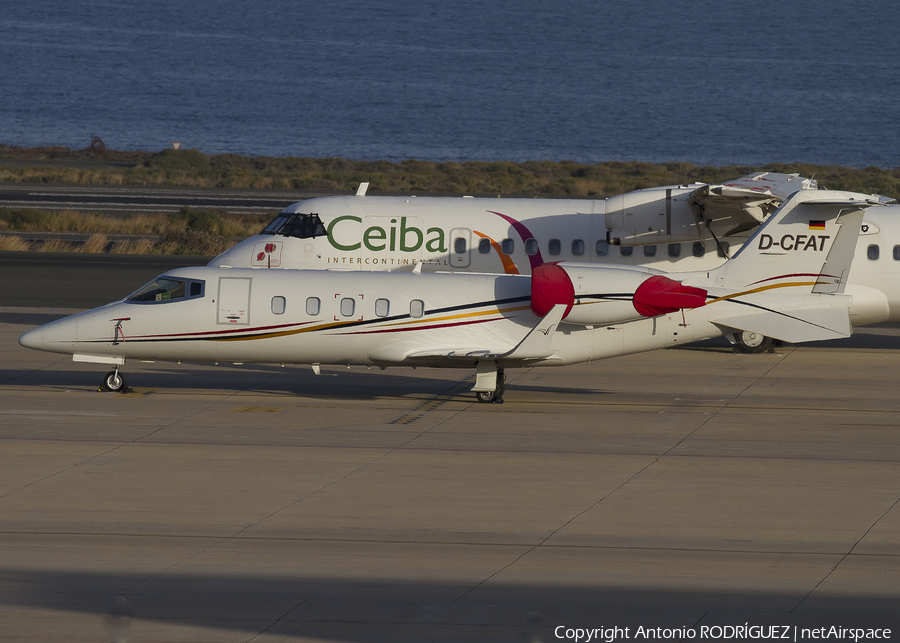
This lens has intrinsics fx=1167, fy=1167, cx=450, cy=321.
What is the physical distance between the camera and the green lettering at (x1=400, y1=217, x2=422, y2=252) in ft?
93.0

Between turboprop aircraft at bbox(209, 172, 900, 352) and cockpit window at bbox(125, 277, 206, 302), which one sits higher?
turboprop aircraft at bbox(209, 172, 900, 352)

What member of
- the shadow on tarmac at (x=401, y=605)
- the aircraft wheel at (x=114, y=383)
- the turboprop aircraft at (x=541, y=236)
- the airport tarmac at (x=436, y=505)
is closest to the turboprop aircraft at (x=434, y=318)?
the aircraft wheel at (x=114, y=383)

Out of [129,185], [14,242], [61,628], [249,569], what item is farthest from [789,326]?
[129,185]

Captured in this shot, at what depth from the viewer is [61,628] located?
1120 cm

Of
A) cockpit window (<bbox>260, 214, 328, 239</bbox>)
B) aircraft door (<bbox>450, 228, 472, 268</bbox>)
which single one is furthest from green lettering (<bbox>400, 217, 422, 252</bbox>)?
cockpit window (<bbox>260, 214, 328, 239</bbox>)

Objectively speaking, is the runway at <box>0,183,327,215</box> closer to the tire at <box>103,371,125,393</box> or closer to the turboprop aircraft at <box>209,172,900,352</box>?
the turboprop aircraft at <box>209,172,900,352</box>

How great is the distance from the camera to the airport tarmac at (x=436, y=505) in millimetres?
11828

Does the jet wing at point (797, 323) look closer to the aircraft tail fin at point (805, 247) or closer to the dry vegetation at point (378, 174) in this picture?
the aircraft tail fin at point (805, 247)

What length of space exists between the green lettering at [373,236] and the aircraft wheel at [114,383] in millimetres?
7897

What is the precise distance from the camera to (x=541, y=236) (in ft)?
93.1

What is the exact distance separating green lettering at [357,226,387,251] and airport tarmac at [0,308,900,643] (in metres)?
4.41

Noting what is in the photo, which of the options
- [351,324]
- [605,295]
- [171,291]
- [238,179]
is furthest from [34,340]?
[238,179]

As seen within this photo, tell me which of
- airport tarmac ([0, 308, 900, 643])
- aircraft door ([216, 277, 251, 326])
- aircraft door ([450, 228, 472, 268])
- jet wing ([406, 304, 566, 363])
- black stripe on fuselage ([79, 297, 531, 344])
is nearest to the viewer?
airport tarmac ([0, 308, 900, 643])

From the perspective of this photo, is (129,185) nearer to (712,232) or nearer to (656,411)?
(712,232)
